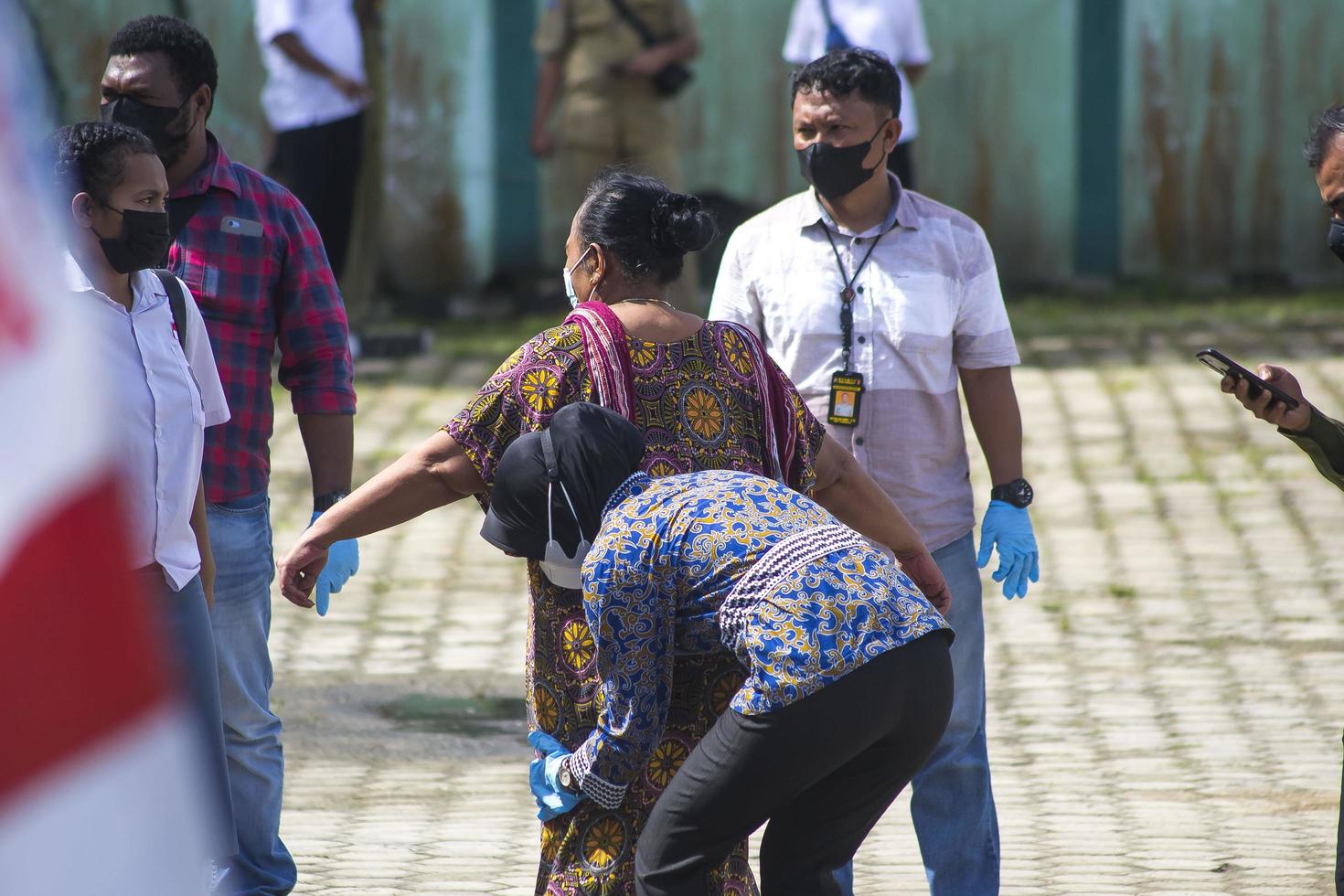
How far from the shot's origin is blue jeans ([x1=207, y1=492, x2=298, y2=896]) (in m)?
3.98

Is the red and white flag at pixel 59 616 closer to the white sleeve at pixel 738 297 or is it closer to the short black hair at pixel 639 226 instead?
the short black hair at pixel 639 226

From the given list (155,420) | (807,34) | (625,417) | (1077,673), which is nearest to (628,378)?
(625,417)

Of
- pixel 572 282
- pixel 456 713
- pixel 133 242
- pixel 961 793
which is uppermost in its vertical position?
pixel 133 242

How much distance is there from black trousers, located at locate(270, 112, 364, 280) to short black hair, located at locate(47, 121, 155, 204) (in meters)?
6.41

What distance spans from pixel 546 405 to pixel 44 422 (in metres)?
2.10

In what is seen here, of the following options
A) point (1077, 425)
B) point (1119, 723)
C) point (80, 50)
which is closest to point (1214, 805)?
point (1119, 723)

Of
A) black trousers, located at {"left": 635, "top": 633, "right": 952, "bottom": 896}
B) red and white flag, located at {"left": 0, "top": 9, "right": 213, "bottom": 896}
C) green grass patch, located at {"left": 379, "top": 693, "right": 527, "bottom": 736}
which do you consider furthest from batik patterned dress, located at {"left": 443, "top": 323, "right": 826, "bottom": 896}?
green grass patch, located at {"left": 379, "top": 693, "right": 527, "bottom": 736}

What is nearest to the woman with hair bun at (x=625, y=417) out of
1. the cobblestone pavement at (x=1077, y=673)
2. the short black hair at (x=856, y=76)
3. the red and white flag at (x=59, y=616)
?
the short black hair at (x=856, y=76)

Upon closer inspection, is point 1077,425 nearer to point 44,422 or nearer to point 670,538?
point 670,538

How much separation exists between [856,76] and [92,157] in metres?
1.68

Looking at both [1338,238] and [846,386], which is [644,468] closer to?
[846,386]

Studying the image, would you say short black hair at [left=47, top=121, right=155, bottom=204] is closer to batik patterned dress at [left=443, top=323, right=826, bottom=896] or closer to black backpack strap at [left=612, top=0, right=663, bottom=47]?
batik patterned dress at [left=443, top=323, right=826, bottom=896]

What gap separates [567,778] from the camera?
124 inches

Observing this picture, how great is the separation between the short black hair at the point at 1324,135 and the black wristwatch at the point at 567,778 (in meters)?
1.76
